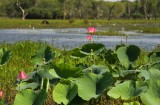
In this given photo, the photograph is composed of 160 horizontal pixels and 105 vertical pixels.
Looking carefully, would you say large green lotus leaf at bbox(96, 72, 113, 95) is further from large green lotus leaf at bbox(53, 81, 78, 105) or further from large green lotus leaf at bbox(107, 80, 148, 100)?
large green lotus leaf at bbox(53, 81, 78, 105)

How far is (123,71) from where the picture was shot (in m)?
3.87

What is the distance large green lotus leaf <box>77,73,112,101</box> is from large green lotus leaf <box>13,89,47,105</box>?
340 millimetres

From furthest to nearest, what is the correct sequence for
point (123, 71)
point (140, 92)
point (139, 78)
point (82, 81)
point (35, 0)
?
point (35, 0) < point (139, 78) < point (123, 71) < point (82, 81) < point (140, 92)

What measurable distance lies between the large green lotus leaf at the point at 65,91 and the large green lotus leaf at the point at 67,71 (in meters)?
0.23

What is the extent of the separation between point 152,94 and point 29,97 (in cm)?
97

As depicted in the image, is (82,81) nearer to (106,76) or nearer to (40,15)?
(106,76)

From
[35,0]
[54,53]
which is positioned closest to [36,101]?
[54,53]

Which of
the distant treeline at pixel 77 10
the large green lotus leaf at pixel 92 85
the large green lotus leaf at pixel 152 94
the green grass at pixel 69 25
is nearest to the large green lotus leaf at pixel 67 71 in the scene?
the large green lotus leaf at pixel 92 85

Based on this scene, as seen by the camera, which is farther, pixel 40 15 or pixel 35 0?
pixel 35 0

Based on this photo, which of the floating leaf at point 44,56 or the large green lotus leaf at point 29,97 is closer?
the large green lotus leaf at point 29,97

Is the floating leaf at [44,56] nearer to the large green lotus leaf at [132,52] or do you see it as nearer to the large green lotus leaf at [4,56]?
the large green lotus leaf at [4,56]

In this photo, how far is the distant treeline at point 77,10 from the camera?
249 ft

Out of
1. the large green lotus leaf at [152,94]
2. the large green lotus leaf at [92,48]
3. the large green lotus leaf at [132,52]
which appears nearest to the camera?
the large green lotus leaf at [152,94]

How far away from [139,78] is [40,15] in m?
70.4
